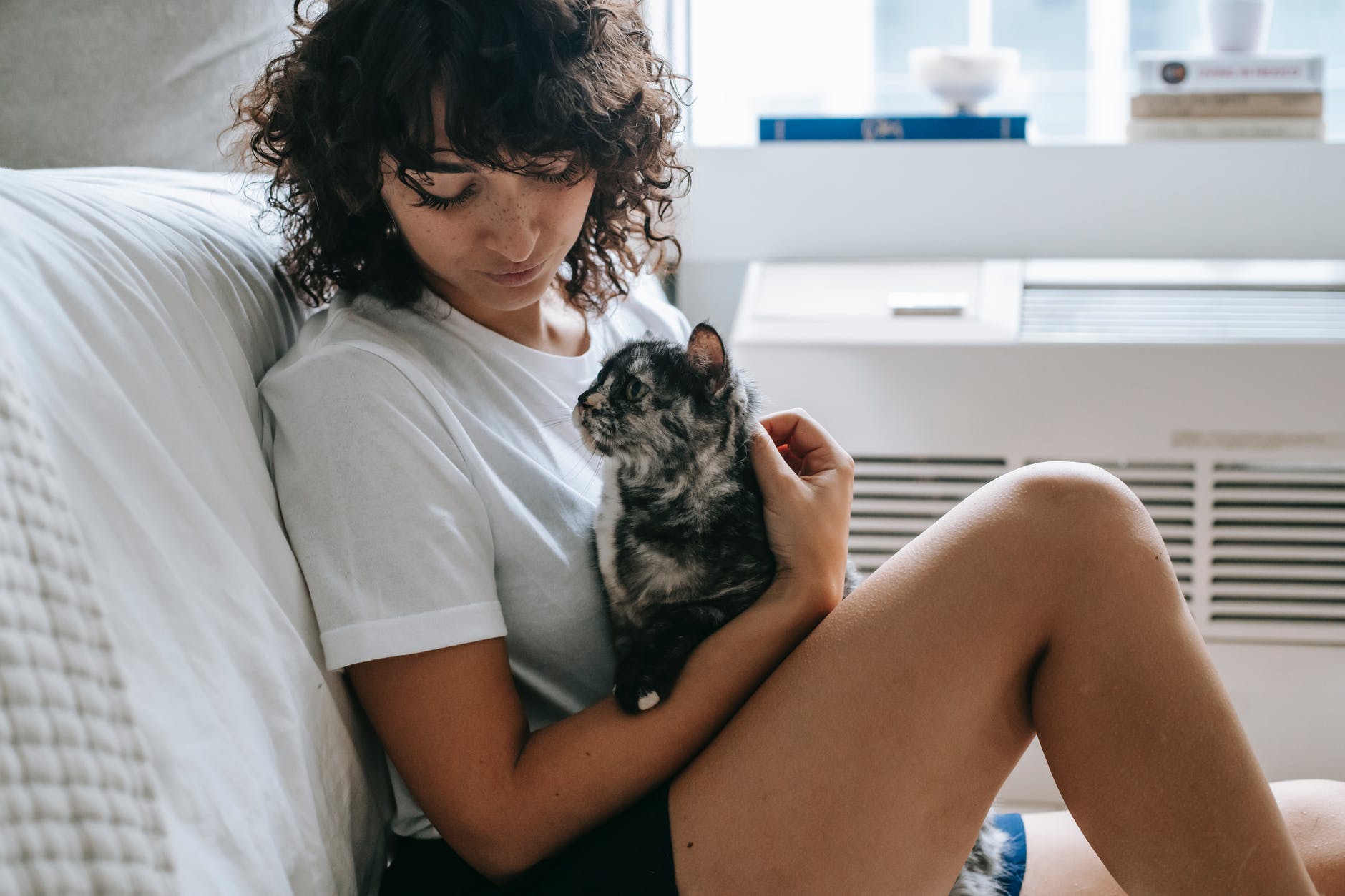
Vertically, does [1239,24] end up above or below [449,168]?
above

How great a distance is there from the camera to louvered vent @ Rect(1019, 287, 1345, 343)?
1.70 metres

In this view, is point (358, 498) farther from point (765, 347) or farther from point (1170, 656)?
point (765, 347)

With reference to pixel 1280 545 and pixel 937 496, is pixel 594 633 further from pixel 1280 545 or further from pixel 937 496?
pixel 1280 545

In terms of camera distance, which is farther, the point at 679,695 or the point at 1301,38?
the point at 1301,38

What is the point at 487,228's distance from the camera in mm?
969

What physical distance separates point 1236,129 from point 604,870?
6.16 feet

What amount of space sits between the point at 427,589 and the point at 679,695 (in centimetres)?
25

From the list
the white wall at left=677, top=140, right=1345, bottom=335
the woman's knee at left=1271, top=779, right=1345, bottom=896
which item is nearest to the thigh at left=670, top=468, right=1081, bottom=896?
the woman's knee at left=1271, top=779, right=1345, bottom=896

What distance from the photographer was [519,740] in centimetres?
91

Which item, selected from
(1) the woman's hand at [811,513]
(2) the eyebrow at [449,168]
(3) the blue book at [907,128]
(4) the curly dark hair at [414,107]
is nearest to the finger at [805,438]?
(1) the woman's hand at [811,513]

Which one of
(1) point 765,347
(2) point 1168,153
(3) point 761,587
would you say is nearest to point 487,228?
(3) point 761,587

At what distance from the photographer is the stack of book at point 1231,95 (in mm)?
1959

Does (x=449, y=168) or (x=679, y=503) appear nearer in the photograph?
(x=449, y=168)

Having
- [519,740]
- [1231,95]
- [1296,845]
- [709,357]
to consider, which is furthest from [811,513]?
[1231,95]
